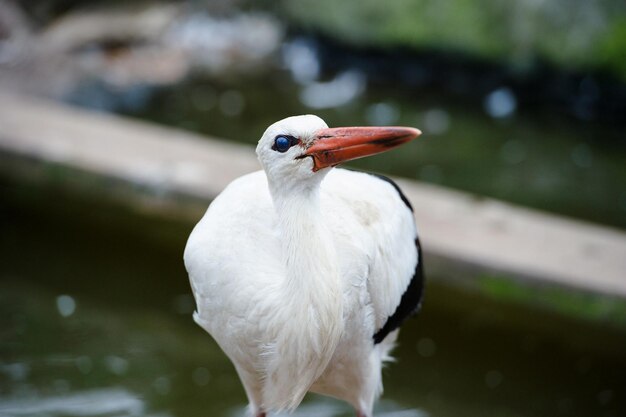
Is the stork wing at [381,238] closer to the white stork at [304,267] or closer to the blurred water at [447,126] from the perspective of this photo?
the white stork at [304,267]

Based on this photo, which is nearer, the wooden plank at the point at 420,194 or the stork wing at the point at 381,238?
the stork wing at the point at 381,238

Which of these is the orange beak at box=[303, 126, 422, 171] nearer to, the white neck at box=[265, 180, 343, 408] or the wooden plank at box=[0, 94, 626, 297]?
the white neck at box=[265, 180, 343, 408]

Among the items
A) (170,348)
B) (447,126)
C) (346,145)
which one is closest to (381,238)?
(346,145)

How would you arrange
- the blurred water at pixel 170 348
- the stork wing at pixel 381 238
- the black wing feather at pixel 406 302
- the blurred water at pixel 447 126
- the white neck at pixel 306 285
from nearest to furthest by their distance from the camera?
1. the white neck at pixel 306 285
2. the stork wing at pixel 381 238
3. the black wing feather at pixel 406 302
4. the blurred water at pixel 170 348
5. the blurred water at pixel 447 126

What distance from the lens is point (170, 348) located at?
457 cm

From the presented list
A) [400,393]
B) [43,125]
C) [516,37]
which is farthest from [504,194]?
[43,125]

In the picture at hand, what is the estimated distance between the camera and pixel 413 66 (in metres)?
8.14

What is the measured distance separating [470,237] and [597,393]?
3.17 feet

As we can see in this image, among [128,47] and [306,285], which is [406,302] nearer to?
[306,285]

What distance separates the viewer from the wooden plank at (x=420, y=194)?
4.23 meters

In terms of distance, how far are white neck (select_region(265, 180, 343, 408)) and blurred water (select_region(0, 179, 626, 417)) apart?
149cm

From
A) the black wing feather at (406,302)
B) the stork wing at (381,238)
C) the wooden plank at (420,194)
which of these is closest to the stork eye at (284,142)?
the stork wing at (381,238)

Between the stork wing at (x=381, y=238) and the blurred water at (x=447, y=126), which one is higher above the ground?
the stork wing at (x=381, y=238)

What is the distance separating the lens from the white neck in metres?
2.64
